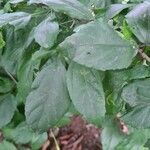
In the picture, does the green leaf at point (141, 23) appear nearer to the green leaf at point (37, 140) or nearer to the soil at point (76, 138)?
the green leaf at point (37, 140)

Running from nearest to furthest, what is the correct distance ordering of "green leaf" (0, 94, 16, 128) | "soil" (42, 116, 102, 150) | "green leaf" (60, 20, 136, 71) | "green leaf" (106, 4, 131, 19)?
"green leaf" (60, 20, 136, 71) < "green leaf" (106, 4, 131, 19) < "green leaf" (0, 94, 16, 128) < "soil" (42, 116, 102, 150)

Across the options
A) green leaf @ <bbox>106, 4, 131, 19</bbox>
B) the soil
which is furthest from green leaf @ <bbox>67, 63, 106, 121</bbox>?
the soil

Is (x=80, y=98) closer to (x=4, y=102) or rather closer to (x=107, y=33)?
(x=107, y=33)

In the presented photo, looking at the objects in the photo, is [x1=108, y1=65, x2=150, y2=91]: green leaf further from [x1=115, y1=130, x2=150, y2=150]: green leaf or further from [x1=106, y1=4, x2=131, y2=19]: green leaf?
[x1=115, y1=130, x2=150, y2=150]: green leaf

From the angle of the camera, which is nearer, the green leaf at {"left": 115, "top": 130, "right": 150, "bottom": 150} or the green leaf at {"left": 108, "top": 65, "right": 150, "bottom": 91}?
the green leaf at {"left": 108, "top": 65, "right": 150, "bottom": 91}

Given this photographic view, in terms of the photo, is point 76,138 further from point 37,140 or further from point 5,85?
point 5,85

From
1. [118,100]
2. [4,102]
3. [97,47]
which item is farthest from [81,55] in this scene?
[4,102]
